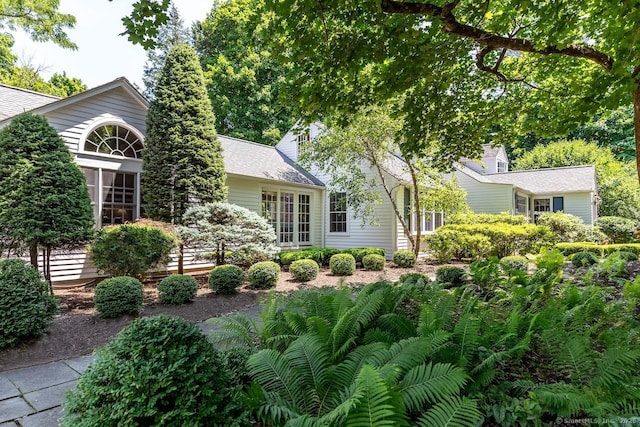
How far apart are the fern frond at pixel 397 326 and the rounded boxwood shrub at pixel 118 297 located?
407 cm

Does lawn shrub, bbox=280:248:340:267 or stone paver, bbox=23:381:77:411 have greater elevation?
lawn shrub, bbox=280:248:340:267

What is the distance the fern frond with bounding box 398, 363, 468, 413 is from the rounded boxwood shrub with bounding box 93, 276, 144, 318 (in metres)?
4.77

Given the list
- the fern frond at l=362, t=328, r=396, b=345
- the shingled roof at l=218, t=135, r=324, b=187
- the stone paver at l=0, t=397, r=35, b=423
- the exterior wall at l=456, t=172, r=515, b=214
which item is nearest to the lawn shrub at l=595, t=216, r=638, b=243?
the exterior wall at l=456, t=172, r=515, b=214

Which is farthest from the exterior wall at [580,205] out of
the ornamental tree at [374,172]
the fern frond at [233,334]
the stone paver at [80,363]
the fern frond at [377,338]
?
the stone paver at [80,363]

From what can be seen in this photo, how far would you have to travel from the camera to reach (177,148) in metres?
8.91

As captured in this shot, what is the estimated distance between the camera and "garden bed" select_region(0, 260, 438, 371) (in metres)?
4.06

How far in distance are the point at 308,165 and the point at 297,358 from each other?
34.1 feet

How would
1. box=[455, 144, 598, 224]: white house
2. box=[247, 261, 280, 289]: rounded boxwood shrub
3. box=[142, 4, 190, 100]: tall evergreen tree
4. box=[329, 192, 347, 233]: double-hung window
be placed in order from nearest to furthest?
box=[247, 261, 280, 289]: rounded boxwood shrub
box=[329, 192, 347, 233]: double-hung window
box=[455, 144, 598, 224]: white house
box=[142, 4, 190, 100]: tall evergreen tree

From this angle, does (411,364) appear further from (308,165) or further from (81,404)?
(308,165)

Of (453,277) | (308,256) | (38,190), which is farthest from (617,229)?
(38,190)

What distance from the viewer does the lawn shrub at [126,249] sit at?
657 cm

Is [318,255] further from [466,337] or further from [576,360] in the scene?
[576,360]

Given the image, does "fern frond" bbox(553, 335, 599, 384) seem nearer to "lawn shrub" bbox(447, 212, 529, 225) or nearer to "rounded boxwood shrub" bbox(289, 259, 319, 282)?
"rounded boxwood shrub" bbox(289, 259, 319, 282)

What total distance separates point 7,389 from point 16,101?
880 centimetres
